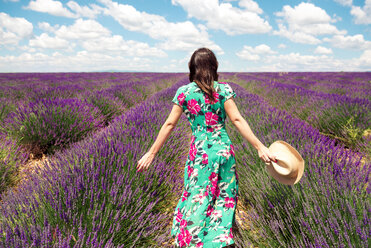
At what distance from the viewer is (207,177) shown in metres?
1.46

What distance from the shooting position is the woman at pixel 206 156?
1409 mm

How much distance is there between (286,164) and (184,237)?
2.65 feet

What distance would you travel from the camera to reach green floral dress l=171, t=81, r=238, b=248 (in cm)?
142

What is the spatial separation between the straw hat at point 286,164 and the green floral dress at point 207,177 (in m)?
0.32

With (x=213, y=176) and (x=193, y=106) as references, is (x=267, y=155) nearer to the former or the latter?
(x=213, y=176)

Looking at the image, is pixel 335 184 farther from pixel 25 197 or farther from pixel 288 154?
pixel 25 197

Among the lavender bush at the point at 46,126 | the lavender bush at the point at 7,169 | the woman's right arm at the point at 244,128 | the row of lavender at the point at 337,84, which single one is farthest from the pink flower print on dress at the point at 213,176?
the row of lavender at the point at 337,84

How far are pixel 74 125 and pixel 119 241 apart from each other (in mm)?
2804

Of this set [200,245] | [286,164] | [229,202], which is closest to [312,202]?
[286,164]

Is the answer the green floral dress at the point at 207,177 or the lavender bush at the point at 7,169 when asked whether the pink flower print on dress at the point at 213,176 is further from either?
the lavender bush at the point at 7,169

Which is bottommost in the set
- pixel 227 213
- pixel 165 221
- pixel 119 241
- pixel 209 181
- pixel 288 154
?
pixel 165 221

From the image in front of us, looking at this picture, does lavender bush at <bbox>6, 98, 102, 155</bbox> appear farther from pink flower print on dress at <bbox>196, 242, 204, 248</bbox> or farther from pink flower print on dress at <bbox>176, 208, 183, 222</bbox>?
pink flower print on dress at <bbox>196, 242, 204, 248</bbox>

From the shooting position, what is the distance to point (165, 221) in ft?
5.92

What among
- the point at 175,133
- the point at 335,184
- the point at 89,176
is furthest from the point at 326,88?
the point at 89,176
